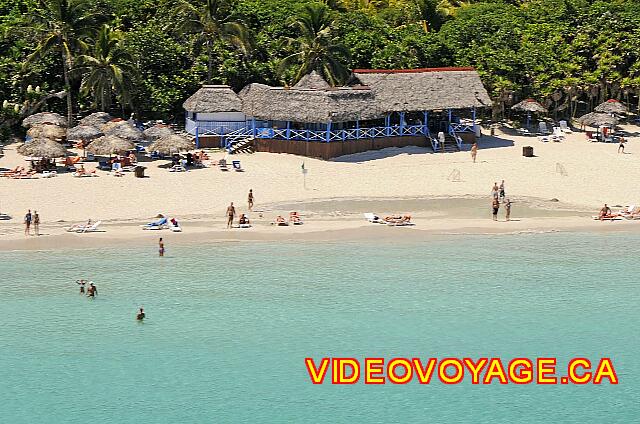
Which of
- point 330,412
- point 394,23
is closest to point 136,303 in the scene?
point 330,412

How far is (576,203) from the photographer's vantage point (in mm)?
46250

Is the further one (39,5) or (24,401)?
(39,5)

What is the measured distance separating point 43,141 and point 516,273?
884 inches

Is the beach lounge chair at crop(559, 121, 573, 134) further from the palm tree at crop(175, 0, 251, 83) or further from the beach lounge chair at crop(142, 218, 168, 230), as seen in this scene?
the beach lounge chair at crop(142, 218, 168, 230)

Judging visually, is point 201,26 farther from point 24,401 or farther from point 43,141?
point 24,401

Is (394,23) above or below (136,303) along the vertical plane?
above

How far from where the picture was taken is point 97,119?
53938mm

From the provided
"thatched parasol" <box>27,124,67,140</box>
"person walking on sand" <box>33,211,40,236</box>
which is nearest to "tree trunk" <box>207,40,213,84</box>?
"thatched parasol" <box>27,124,67,140</box>

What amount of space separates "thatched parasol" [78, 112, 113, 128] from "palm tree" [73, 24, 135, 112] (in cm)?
121

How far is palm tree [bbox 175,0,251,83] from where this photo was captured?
59031 mm

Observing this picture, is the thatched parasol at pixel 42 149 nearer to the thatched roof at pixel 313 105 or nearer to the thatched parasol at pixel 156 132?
the thatched parasol at pixel 156 132

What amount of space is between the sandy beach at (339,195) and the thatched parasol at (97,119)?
12.4ft

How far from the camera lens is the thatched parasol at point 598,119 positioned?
59.2 metres

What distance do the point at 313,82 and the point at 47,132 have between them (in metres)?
13.3
